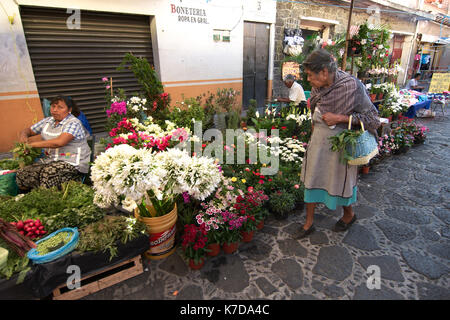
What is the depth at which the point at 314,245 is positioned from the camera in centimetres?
285

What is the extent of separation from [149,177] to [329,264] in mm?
2042

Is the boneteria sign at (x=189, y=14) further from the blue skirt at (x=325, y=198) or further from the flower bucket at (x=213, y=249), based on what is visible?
the flower bucket at (x=213, y=249)

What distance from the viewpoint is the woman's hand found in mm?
2350

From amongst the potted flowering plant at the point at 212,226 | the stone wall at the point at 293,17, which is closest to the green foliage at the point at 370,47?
the stone wall at the point at 293,17

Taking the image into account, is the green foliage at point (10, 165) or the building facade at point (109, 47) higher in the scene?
the building facade at point (109, 47)

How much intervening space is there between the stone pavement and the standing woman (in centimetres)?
38

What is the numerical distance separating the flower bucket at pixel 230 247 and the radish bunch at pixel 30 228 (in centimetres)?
177

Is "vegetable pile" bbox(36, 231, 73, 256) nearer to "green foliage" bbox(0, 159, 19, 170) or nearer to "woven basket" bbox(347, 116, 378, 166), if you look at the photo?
"green foliage" bbox(0, 159, 19, 170)

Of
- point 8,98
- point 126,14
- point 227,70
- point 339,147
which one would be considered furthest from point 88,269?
point 227,70

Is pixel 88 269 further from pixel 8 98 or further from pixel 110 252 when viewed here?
pixel 8 98

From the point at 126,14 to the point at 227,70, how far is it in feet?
11.2

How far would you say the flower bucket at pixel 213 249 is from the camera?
2596mm

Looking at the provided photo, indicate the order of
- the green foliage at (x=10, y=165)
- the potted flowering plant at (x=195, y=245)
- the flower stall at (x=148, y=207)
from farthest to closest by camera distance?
the green foliage at (x=10, y=165), the potted flowering plant at (x=195, y=245), the flower stall at (x=148, y=207)

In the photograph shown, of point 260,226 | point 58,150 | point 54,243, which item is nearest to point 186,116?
point 58,150
